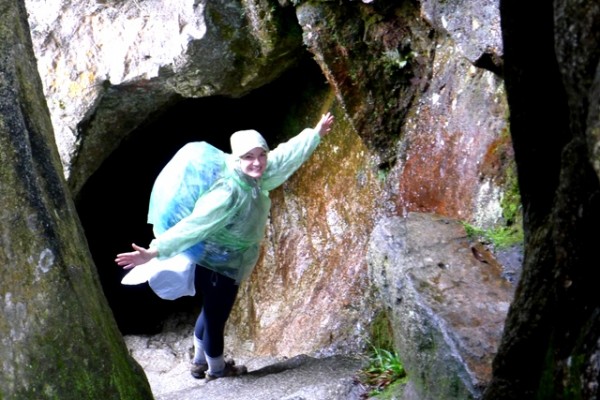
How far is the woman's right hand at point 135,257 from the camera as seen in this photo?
4.29 metres

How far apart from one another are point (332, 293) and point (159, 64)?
2384mm

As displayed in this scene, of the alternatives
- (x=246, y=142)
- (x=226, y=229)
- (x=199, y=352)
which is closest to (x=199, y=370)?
(x=199, y=352)

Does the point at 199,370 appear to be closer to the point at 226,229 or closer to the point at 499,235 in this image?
the point at 226,229

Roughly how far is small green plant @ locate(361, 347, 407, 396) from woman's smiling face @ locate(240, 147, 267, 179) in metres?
1.37

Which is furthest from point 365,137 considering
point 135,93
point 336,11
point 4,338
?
point 4,338

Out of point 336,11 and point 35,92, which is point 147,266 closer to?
point 35,92

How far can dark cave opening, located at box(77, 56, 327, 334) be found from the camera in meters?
8.52

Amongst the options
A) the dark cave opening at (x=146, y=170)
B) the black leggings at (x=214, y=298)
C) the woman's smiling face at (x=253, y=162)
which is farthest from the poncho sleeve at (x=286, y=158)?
the dark cave opening at (x=146, y=170)

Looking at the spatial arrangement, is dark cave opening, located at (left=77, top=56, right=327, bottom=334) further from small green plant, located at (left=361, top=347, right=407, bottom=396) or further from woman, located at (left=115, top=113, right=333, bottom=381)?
small green plant, located at (left=361, top=347, right=407, bottom=396)

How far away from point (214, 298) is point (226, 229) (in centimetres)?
53

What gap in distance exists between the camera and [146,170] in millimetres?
9555

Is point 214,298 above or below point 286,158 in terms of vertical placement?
below

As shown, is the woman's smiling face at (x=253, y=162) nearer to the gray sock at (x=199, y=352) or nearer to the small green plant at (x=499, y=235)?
the small green plant at (x=499, y=235)

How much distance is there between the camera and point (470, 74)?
537cm
